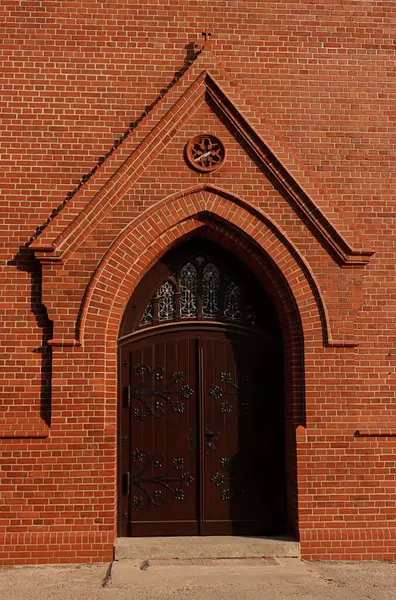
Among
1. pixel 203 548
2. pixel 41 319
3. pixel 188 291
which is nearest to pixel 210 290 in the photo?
pixel 188 291

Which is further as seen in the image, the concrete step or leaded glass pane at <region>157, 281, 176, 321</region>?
leaded glass pane at <region>157, 281, 176, 321</region>

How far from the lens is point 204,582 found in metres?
6.16

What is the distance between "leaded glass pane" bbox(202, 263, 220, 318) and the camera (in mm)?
7750

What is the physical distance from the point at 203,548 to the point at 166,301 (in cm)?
280

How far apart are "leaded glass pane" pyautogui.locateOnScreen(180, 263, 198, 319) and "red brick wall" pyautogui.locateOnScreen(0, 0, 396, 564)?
571mm

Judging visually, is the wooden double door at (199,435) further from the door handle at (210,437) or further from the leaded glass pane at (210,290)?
the leaded glass pane at (210,290)

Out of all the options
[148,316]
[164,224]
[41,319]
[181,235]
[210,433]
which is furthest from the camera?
[148,316]

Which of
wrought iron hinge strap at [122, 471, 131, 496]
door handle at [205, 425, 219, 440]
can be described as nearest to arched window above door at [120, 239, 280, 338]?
door handle at [205, 425, 219, 440]

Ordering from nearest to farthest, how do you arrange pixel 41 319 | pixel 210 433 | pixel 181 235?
pixel 41 319, pixel 181 235, pixel 210 433

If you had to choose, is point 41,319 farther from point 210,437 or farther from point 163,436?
point 210,437

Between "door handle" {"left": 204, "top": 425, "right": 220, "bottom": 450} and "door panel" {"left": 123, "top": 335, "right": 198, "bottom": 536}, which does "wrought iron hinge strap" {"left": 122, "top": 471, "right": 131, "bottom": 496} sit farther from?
"door handle" {"left": 204, "top": 425, "right": 220, "bottom": 450}

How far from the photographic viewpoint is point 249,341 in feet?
25.5

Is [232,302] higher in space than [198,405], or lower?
higher

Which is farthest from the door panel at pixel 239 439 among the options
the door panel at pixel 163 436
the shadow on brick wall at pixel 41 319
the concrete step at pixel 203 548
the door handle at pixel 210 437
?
the shadow on brick wall at pixel 41 319
